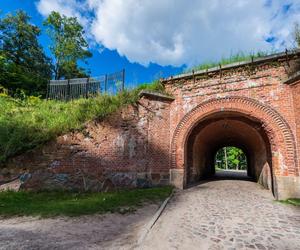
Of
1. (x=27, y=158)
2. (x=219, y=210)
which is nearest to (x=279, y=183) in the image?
(x=219, y=210)

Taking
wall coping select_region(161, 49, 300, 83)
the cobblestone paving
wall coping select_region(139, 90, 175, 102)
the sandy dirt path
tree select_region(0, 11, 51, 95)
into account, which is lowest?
the sandy dirt path

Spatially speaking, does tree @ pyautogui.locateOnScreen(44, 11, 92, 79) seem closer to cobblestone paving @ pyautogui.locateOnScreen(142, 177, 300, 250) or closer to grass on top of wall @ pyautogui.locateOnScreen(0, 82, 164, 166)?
grass on top of wall @ pyautogui.locateOnScreen(0, 82, 164, 166)

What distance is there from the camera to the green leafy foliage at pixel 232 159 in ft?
128

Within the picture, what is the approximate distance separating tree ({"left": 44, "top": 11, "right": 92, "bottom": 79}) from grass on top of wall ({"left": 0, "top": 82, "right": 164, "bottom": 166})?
13145 millimetres

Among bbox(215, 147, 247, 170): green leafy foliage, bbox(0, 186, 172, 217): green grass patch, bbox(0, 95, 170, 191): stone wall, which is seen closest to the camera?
bbox(0, 186, 172, 217): green grass patch

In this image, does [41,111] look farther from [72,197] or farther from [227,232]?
[227,232]

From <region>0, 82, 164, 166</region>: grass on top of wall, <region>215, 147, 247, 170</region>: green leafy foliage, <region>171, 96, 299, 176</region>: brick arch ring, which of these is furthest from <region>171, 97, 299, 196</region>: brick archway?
<region>215, 147, 247, 170</region>: green leafy foliage

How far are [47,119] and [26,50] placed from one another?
1666 centimetres

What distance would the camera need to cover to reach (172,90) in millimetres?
9383

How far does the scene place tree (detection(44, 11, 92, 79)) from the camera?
874 inches

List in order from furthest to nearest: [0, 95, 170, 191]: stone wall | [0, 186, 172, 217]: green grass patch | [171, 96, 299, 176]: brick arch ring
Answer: [0, 95, 170, 191]: stone wall → [171, 96, 299, 176]: brick arch ring → [0, 186, 172, 217]: green grass patch

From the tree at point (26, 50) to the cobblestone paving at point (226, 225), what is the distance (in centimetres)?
1763

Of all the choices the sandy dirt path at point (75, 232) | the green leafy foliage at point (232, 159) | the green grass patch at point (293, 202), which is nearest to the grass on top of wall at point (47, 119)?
the sandy dirt path at point (75, 232)

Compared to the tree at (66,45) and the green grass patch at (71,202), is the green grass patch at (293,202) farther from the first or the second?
the tree at (66,45)
